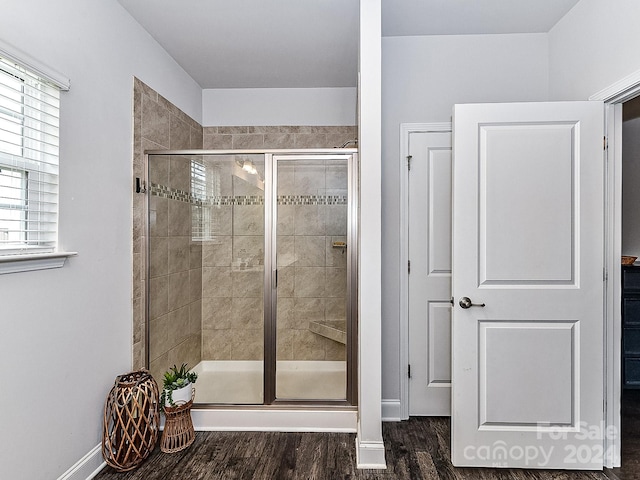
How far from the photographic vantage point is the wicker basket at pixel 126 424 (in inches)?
83.7

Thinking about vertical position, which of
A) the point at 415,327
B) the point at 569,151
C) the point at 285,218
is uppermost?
the point at 569,151

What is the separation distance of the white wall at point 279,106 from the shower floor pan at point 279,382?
2231 mm

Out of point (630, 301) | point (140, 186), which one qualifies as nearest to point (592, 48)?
point (630, 301)

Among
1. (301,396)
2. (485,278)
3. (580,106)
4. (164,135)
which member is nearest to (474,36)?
(580,106)

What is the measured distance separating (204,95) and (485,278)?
3042mm

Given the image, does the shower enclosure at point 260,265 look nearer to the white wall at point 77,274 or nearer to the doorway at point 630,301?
the white wall at point 77,274

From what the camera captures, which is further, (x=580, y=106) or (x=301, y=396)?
(x=301, y=396)

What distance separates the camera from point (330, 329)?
2.70m

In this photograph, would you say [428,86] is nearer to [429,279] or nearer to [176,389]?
A: [429,279]

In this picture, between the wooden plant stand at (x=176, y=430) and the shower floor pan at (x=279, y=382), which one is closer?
the wooden plant stand at (x=176, y=430)

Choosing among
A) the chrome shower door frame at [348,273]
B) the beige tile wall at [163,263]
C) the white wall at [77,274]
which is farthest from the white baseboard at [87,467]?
the chrome shower door frame at [348,273]

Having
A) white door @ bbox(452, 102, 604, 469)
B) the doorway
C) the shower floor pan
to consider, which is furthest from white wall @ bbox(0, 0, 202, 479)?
the doorway

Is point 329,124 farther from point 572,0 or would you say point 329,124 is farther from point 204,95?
point 572,0

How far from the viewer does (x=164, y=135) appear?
2891 millimetres
